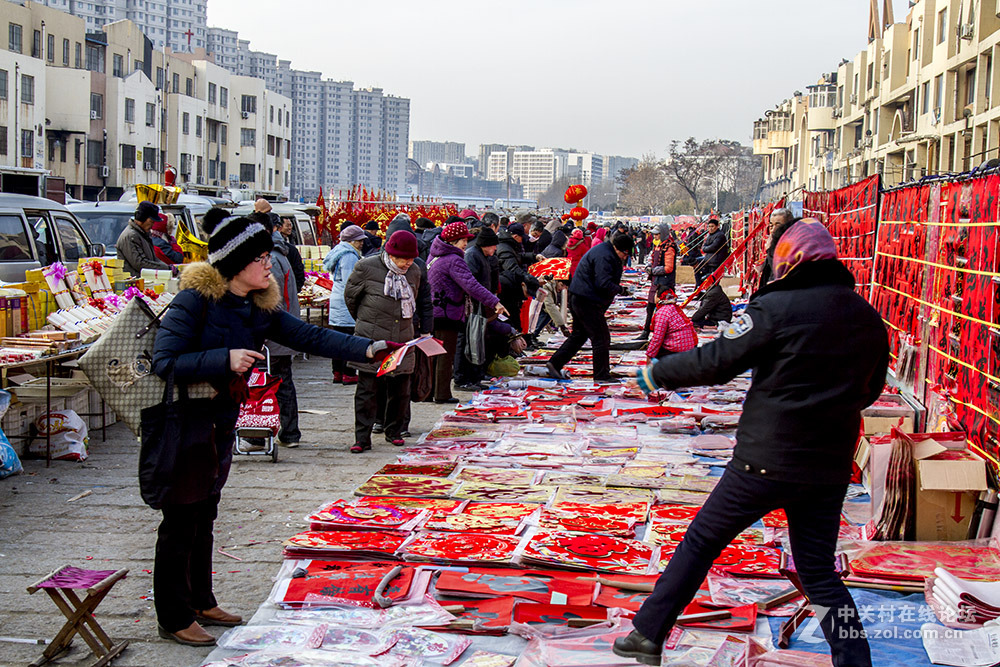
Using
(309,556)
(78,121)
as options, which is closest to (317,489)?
(309,556)

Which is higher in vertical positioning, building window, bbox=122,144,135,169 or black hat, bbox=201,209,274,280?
building window, bbox=122,144,135,169

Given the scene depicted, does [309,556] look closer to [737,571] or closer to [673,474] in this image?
[737,571]

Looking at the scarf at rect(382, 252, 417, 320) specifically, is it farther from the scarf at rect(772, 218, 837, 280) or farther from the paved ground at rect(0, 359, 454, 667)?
the scarf at rect(772, 218, 837, 280)

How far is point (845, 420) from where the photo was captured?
4113 millimetres

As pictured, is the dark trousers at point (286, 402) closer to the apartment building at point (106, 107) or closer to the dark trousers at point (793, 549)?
the dark trousers at point (793, 549)

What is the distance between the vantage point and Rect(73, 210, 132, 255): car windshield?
15.8 meters

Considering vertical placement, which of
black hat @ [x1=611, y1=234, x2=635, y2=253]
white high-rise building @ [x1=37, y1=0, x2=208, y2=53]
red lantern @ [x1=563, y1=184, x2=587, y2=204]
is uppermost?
white high-rise building @ [x1=37, y1=0, x2=208, y2=53]

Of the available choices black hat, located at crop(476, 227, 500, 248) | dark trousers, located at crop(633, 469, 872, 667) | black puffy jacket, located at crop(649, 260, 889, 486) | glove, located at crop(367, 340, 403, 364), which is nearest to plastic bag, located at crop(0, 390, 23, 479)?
glove, located at crop(367, 340, 403, 364)

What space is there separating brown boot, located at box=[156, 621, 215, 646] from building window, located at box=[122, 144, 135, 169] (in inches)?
2473

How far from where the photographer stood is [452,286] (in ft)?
35.9

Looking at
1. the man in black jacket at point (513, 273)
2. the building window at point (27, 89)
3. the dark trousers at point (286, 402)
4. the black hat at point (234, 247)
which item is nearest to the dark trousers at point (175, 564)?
the black hat at point (234, 247)

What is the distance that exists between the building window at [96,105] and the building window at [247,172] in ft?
71.7

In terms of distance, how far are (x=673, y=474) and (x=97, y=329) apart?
5017 millimetres

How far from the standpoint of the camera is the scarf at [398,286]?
889 centimetres
